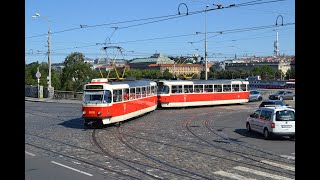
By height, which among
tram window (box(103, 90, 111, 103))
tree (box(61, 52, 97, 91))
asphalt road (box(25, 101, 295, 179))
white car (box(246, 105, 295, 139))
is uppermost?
tree (box(61, 52, 97, 91))

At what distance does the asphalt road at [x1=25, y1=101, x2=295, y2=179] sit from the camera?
10.8 meters

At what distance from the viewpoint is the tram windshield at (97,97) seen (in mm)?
20781

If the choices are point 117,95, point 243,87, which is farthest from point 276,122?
point 243,87

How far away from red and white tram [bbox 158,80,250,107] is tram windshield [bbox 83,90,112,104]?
44.3ft

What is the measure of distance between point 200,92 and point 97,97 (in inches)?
667

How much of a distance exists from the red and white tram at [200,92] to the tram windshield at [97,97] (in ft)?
44.3

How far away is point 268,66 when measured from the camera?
140125 millimetres

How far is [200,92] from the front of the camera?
120 feet

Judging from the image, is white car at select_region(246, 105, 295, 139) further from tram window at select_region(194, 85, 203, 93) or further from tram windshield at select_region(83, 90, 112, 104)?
tram window at select_region(194, 85, 203, 93)

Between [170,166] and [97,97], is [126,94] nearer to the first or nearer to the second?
[97,97]

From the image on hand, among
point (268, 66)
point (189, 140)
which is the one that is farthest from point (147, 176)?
point (268, 66)

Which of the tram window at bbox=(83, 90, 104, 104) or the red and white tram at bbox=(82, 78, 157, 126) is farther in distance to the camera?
the tram window at bbox=(83, 90, 104, 104)

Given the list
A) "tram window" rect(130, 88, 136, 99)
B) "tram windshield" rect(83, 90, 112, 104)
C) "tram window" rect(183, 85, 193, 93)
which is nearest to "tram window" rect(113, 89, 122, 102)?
"tram windshield" rect(83, 90, 112, 104)
